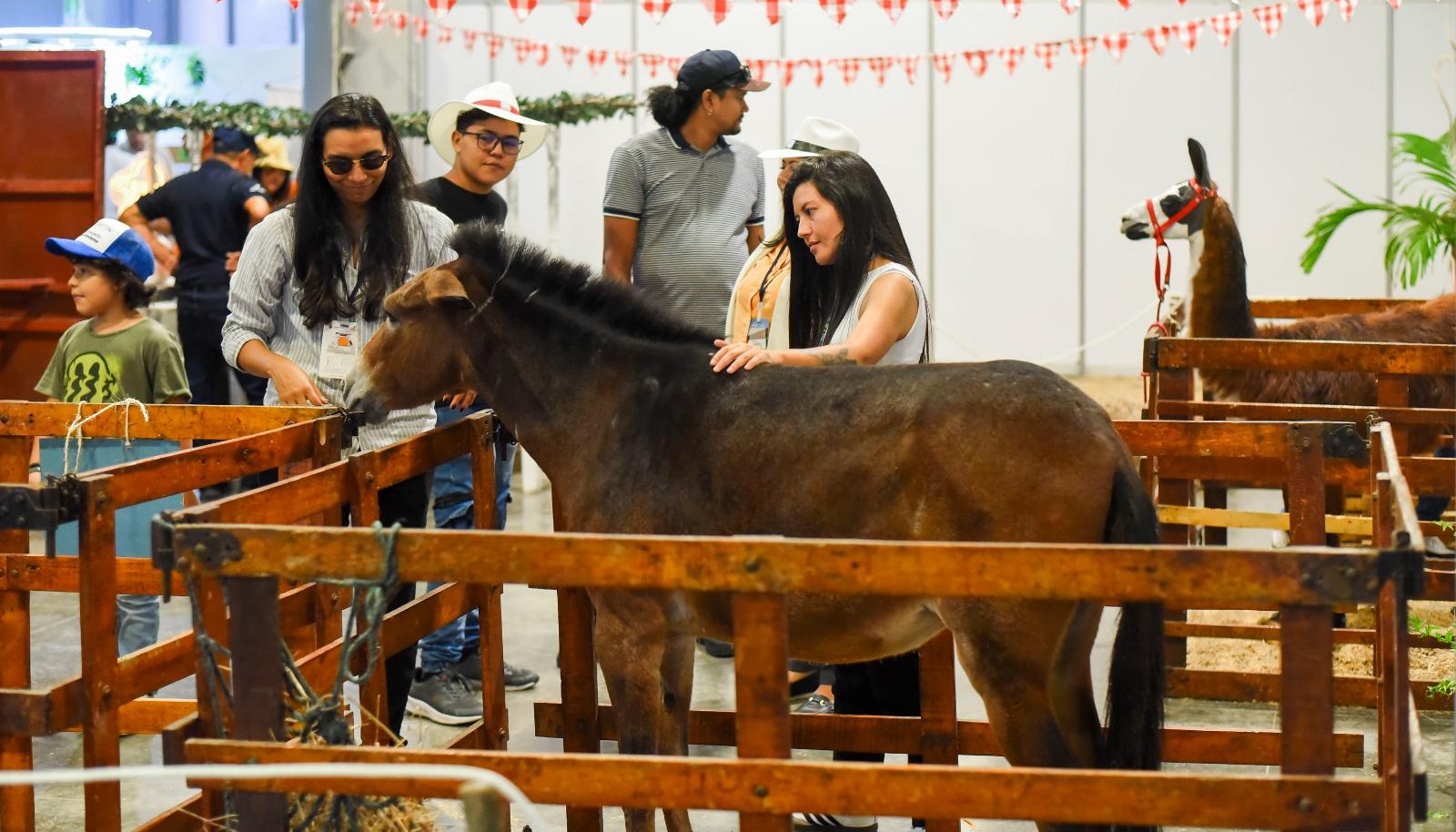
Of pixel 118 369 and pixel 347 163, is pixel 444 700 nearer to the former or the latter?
pixel 118 369

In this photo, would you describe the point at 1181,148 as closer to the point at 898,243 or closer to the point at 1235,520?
the point at 1235,520

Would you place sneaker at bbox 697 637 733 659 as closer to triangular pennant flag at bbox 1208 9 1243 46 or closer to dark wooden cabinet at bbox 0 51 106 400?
dark wooden cabinet at bbox 0 51 106 400

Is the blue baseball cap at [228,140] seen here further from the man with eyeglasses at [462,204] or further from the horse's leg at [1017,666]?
the horse's leg at [1017,666]

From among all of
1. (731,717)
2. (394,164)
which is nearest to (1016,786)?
(731,717)

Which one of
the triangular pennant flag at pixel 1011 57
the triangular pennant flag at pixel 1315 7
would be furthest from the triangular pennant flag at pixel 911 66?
the triangular pennant flag at pixel 1315 7

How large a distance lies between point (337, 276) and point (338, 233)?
127mm

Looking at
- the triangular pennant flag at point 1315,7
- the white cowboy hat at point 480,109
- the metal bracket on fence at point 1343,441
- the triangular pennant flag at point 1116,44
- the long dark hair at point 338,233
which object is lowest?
the metal bracket on fence at point 1343,441

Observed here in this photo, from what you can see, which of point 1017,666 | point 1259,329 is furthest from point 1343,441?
point 1259,329

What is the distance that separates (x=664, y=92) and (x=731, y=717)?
2.52m

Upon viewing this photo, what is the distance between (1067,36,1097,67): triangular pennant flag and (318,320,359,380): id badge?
30.2 ft

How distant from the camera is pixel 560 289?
3.64m

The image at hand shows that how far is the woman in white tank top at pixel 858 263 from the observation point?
3.64 m

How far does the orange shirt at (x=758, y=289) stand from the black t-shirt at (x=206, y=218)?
12.7 ft

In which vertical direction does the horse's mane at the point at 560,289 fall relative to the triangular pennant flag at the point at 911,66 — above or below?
below
